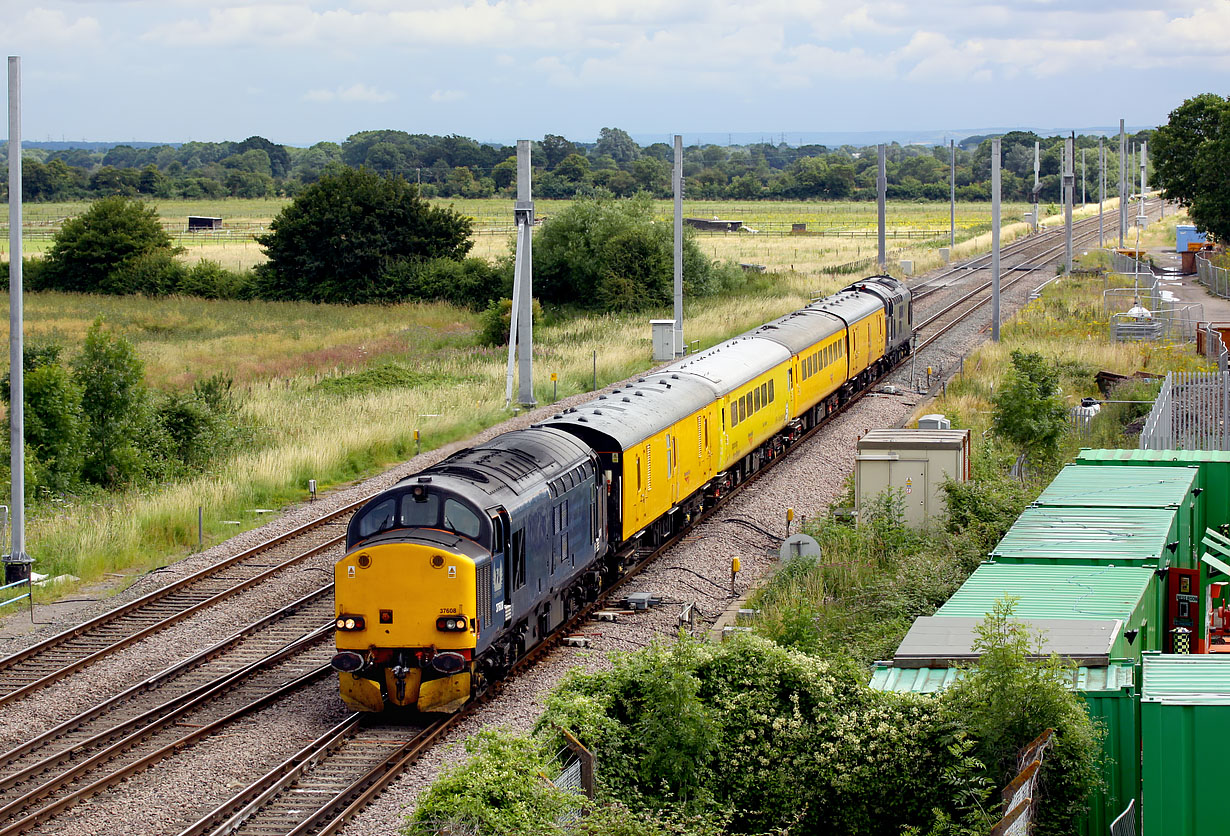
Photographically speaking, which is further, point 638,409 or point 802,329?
point 802,329

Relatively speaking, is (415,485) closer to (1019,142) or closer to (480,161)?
(480,161)

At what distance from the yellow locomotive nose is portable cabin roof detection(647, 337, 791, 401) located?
11.3 meters

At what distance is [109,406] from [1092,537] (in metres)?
20.2

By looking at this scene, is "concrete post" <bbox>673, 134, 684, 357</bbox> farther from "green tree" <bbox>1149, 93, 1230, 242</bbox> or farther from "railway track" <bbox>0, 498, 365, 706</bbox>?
"green tree" <bbox>1149, 93, 1230, 242</bbox>

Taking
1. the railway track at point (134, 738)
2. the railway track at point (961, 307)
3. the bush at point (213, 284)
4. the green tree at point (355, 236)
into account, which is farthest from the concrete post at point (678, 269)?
the bush at point (213, 284)

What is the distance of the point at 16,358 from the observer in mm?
21453

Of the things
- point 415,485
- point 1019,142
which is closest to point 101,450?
point 415,485

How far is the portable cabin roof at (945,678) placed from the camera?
1056cm

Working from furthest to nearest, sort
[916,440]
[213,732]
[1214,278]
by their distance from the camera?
[1214,278] < [916,440] < [213,732]

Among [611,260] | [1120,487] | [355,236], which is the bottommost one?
[1120,487]

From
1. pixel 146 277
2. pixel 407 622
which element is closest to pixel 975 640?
pixel 407 622

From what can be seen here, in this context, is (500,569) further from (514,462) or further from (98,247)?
(98,247)

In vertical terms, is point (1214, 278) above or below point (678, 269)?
below

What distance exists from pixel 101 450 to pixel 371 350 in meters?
23.4
